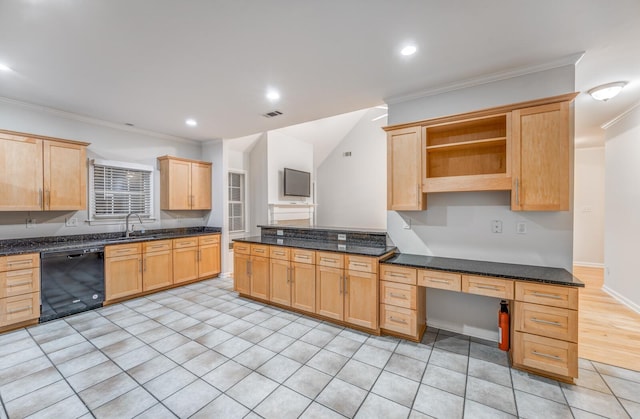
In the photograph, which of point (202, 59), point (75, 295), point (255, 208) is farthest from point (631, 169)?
point (75, 295)

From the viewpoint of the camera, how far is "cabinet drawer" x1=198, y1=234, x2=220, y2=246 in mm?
4969

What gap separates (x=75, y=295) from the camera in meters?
3.52

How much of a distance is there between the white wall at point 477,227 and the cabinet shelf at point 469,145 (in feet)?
1.30

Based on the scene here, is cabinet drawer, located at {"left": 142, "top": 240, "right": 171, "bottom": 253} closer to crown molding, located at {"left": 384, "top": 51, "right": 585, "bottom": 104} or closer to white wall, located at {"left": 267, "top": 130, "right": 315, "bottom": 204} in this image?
white wall, located at {"left": 267, "top": 130, "right": 315, "bottom": 204}

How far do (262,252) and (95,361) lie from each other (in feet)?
6.62

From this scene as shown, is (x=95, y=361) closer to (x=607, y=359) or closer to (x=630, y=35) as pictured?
(x=607, y=359)

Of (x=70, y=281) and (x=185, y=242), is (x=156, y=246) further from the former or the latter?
(x=70, y=281)

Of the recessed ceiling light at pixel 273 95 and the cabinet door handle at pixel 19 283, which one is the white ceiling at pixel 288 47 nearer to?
the recessed ceiling light at pixel 273 95

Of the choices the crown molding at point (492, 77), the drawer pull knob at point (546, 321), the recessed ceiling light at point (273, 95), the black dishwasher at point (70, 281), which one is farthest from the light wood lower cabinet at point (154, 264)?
the drawer pull knob at point (546, 321)

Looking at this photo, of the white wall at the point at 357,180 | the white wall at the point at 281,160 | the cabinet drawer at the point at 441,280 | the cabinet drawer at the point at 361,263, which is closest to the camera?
the cabinet drawer at the point at 441,280

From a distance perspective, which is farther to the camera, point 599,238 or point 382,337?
point 599,238

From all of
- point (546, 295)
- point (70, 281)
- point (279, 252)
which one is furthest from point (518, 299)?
point (70, 281)

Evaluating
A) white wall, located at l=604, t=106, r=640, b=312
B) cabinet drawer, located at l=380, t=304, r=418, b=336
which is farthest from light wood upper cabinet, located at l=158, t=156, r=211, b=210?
white wall, located at l=604, t=106, r=640, b=312

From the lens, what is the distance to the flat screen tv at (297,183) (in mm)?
6543
